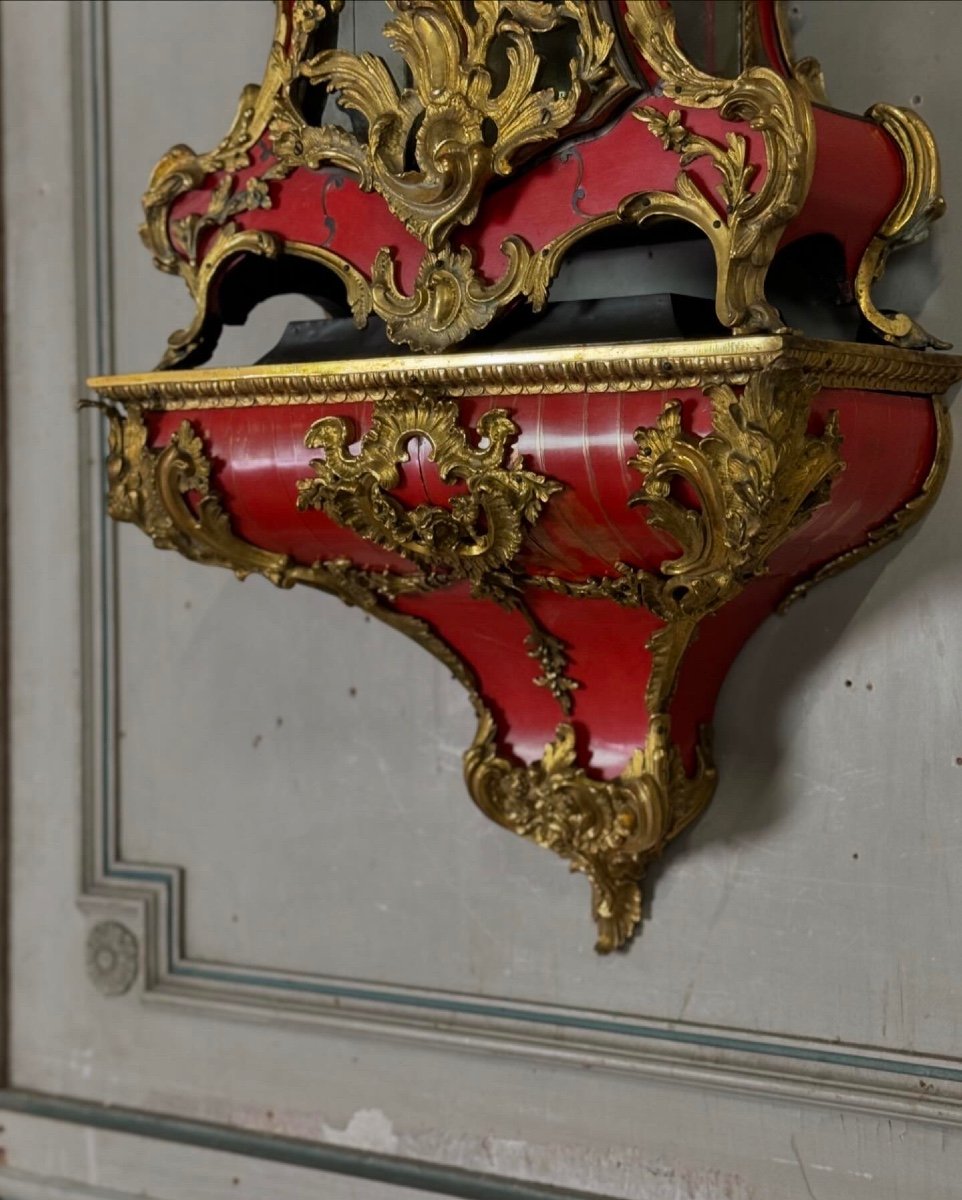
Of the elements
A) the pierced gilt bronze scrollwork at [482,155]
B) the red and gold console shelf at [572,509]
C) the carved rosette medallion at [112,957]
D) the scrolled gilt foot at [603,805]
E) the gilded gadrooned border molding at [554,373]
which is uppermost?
the pierced gilt bronze scrollwork at [482,155]

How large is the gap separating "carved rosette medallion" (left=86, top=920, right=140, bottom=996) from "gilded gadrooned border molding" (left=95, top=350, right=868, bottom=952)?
605 millimetres

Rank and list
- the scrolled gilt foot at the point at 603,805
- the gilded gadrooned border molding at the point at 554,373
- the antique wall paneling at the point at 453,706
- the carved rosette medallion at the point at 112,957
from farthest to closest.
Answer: the carved rosette medallion at the point at 112,957
the scrolled gilt foot at the point at 603,805
the antique wall paneling at the point at 453,706
the gilded gadrooned border molding at the point at 554,373

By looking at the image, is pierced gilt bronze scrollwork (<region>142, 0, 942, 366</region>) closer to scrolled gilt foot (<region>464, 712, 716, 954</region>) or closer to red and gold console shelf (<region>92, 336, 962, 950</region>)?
red and gold console shelf (<region>92, 336, 962, 950</region>)

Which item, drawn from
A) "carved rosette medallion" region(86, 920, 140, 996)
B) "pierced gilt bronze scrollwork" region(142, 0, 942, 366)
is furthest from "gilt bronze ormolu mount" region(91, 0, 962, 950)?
"carved rosette medallion" region(86, 920, 140, 996)

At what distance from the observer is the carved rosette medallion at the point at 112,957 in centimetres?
200

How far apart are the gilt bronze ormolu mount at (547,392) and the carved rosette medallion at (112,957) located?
0.61m

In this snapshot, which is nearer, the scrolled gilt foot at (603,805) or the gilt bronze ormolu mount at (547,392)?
the gilt bronze ormolu mount at (547,392)

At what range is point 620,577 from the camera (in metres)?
1.38

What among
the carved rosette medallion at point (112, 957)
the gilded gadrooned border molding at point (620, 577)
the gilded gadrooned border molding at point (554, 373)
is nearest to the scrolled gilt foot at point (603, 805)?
the gilded gadrooned border molding at point (620, 577)

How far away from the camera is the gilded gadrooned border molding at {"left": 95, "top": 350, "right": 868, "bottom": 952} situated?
4.02 feet

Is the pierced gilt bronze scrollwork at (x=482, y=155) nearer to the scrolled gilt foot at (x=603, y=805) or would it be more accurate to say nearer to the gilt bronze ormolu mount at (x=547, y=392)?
the gilt bronze ormolu mount at (x=547, y=392)

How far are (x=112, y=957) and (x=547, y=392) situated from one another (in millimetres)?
1080

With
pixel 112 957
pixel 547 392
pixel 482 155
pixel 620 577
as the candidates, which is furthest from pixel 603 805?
pixel 112 957

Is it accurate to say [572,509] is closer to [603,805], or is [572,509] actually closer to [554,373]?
[554,373]
